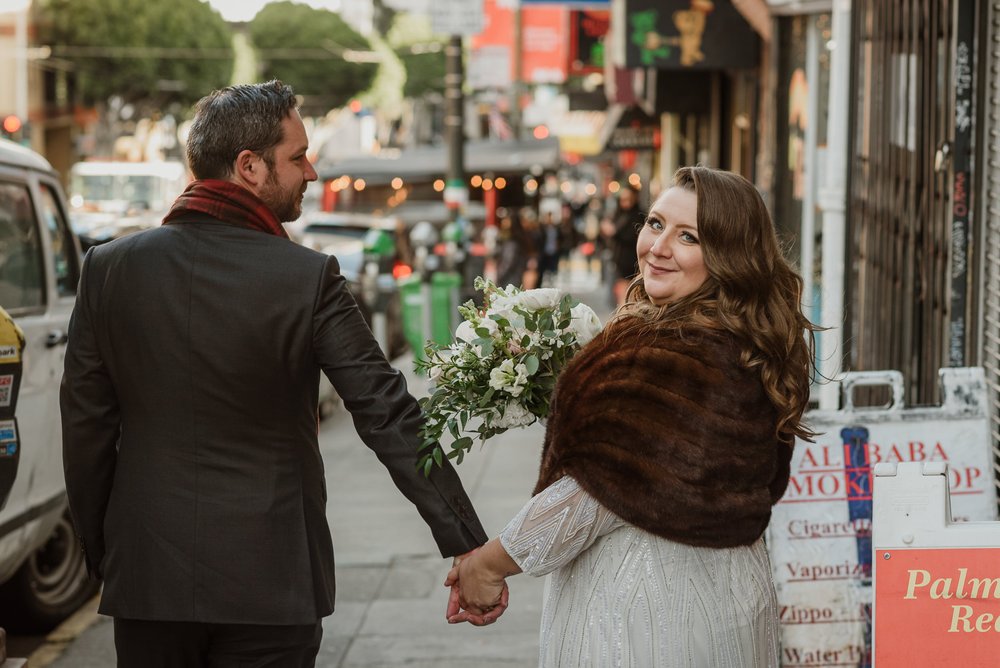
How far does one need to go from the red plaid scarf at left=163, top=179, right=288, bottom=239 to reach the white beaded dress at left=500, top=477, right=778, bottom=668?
0.87 m

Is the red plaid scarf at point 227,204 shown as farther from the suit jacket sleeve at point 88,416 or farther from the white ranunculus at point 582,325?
the white ranunculus at point 582,325

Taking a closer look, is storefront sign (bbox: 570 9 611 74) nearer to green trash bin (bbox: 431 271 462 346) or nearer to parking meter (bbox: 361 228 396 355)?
parking meter (bbox: 361 228 396 355)

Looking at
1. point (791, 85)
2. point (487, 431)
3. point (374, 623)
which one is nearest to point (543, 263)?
point (791, 85)

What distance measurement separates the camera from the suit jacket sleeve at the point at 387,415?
9.90ft

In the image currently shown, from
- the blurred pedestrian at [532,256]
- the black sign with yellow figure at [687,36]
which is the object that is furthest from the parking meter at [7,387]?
the blurred pedestrian at [532,256]

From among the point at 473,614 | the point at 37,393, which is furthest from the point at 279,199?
the point at 37,393

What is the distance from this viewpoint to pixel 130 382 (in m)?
2.98

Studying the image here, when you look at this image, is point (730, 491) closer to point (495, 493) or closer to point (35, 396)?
point (35, 396)

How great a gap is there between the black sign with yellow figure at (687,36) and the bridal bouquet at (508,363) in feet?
31.5

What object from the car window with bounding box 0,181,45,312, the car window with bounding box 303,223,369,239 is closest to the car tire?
the car window with bounding box 0,181,45,312

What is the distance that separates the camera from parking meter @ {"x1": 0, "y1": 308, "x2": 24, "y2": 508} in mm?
3775

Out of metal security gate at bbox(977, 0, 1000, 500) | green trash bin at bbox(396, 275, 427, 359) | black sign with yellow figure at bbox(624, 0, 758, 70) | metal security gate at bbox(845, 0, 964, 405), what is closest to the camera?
metal security gate at bbox(977, 0, 1000, 500)

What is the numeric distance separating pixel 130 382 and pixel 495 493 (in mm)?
6246

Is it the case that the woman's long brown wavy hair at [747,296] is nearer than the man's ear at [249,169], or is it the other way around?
the woman's long brown wavy hair at [747,296]
